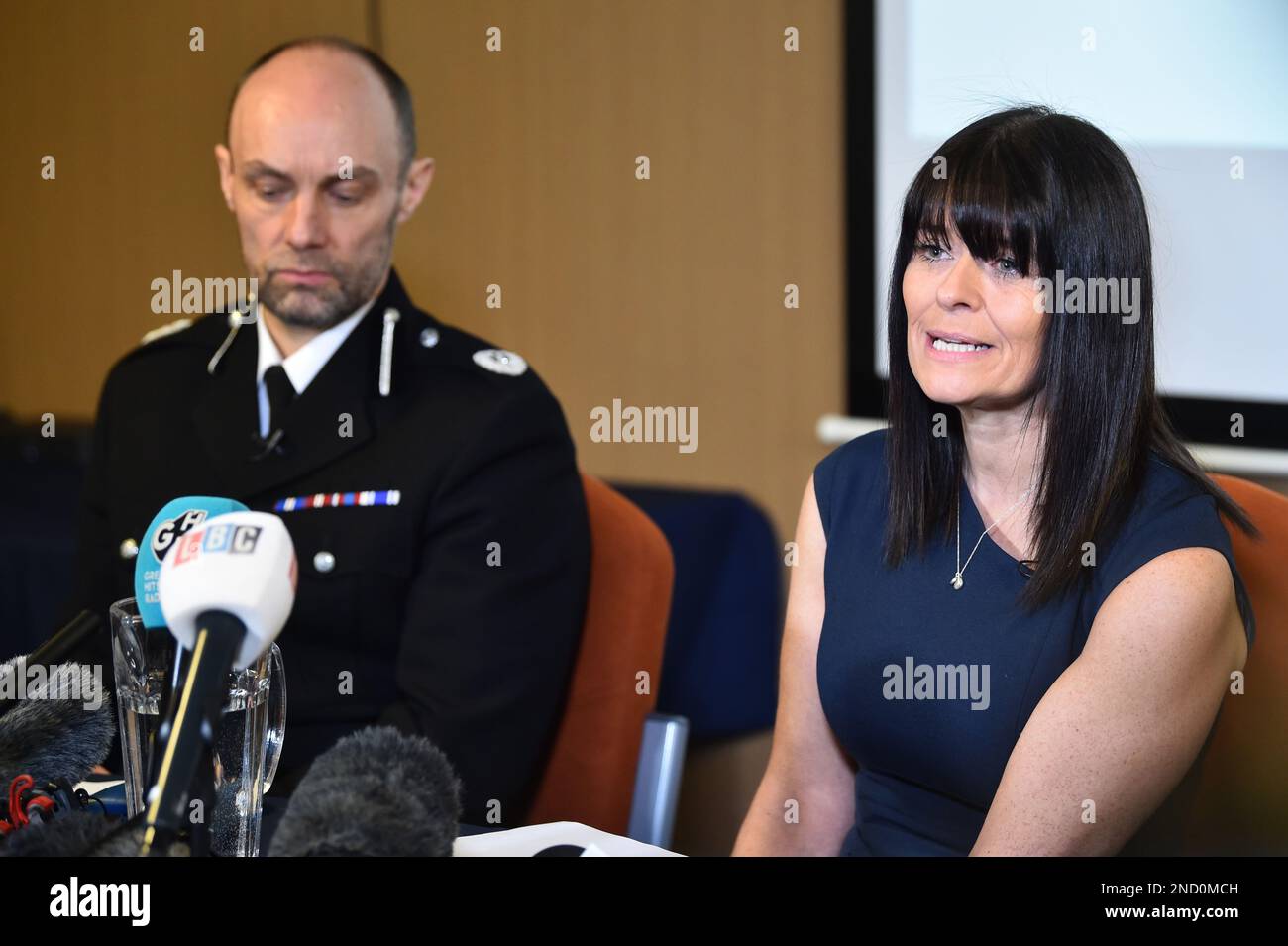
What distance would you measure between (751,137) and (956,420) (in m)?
1.62

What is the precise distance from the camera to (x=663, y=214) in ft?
9.89

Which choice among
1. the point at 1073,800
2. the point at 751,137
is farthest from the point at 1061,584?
the point at 751,137

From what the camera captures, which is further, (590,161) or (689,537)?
(590,161)

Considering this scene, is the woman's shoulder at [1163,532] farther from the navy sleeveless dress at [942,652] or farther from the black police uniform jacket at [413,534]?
the black police uniform jacket at [413,534]

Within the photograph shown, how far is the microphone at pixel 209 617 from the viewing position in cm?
67

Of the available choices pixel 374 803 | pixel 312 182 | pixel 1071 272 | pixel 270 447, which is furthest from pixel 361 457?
pixel 374 803

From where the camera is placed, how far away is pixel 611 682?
5.18 ft

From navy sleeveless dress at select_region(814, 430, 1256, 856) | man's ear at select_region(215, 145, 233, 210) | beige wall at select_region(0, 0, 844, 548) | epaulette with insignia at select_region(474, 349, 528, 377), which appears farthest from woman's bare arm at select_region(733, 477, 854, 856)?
beige wall at select_region(0, 0, 844, 548)

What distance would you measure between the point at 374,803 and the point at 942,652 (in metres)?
0.65

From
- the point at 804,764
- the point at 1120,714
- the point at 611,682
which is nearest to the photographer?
the point at 1120,714

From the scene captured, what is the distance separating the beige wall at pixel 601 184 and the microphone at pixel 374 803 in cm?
213

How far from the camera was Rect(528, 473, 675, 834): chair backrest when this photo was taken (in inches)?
61.6

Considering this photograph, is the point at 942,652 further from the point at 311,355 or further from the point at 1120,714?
the point at 311,355
